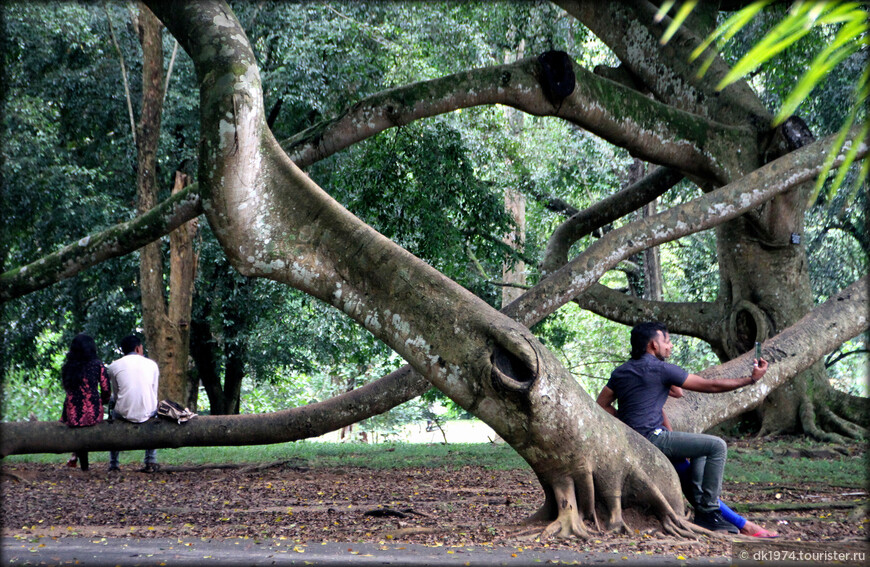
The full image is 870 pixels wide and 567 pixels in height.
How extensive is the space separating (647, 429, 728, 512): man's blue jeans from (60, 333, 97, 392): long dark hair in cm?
642

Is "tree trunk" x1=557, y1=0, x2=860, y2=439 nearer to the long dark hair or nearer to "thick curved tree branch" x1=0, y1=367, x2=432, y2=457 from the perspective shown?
"thick curved tree branch" x1=0, y1=367, x2=432, y2=457

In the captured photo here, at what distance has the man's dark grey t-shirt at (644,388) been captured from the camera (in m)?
5.17

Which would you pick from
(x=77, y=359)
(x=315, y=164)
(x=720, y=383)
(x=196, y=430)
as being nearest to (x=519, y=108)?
(x=720, y=383)

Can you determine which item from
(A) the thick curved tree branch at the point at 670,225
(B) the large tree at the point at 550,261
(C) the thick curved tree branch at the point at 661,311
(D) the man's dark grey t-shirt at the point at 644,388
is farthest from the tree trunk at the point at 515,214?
(D) the man's dark grey t-shirt at the point at 644,388

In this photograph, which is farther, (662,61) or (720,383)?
(662,61)

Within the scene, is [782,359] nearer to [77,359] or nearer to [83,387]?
[83,387]

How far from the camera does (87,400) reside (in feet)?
27.5

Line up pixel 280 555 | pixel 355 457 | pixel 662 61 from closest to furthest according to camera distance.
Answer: pixel 280 555 → pixel 662 61 → pixel 355 457

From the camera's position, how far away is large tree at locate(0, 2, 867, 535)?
485 centimetres

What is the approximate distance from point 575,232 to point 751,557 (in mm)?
7304

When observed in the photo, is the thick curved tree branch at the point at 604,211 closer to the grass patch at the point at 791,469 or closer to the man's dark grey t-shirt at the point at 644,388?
the grass patch at the point at 791,469

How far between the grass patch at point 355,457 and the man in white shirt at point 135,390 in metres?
1.53

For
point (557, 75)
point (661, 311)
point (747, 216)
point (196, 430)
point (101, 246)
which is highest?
point (557, 75)

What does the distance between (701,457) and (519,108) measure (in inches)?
164
